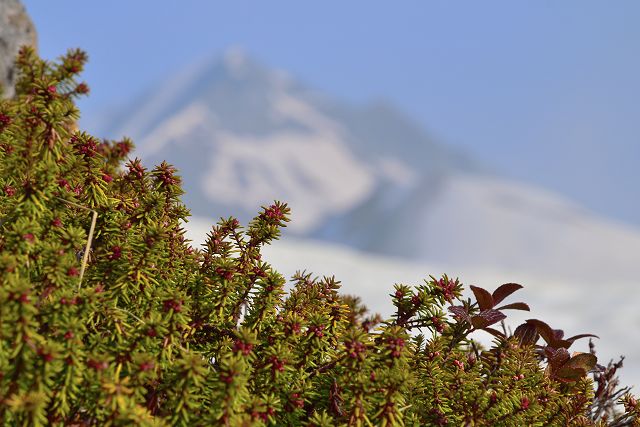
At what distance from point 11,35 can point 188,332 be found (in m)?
4.70

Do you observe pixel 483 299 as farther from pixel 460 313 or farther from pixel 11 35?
pixel 11 35

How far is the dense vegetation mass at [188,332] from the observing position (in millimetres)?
1688

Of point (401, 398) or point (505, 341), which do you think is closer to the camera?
point (401, 398)

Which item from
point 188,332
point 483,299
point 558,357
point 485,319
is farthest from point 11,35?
point 558,357

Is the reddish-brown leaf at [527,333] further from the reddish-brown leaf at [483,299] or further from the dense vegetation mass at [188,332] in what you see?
the reddish-brown leaf at [483,299]

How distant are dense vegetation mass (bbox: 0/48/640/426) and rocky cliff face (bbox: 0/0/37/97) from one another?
335 cm

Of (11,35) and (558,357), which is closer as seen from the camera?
(558,357)

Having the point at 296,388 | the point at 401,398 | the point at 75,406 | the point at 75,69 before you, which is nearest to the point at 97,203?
the point at 75,406

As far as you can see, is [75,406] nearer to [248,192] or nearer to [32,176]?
[32,176]

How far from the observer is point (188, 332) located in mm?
2074

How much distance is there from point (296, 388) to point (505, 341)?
2.56ft

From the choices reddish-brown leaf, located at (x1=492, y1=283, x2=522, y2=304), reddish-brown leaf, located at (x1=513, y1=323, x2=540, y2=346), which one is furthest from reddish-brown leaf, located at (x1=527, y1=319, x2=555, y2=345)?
reddish-brown leaf, located at (x1=492, y1=283, x2=522, y2=304)

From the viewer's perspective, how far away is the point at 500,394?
2.08 metres

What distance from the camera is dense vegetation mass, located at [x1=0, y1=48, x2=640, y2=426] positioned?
5.54 ft
